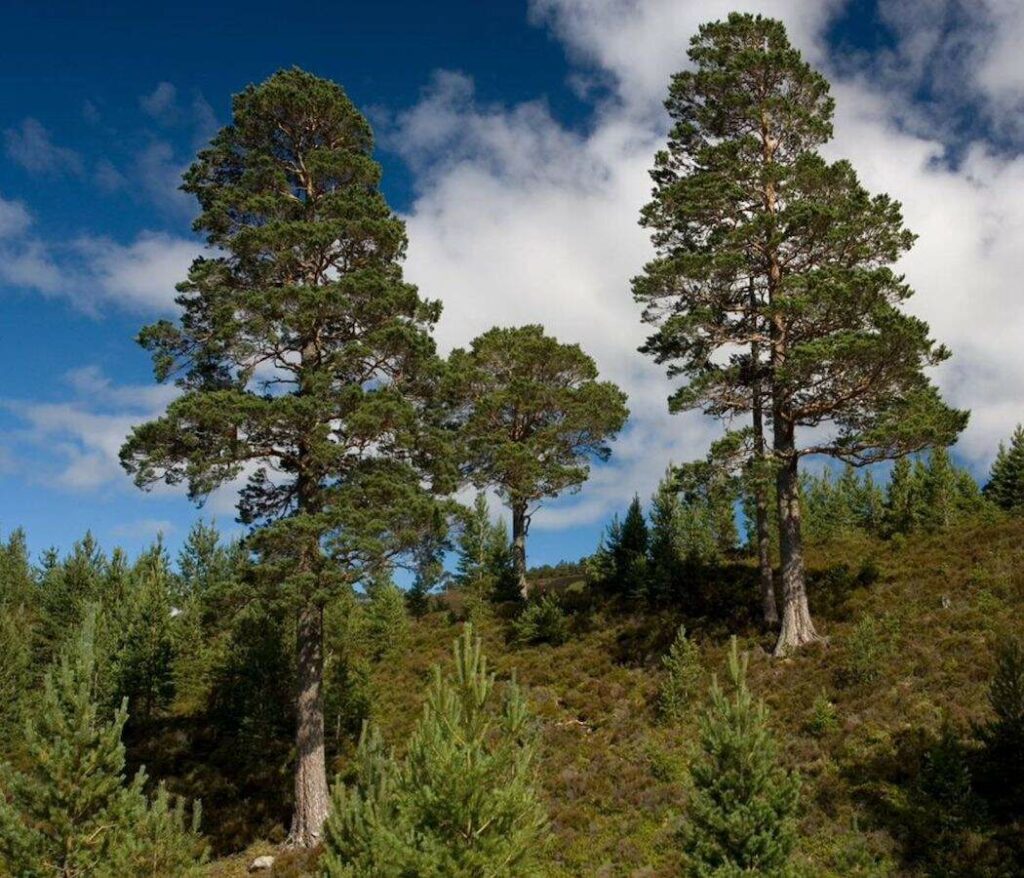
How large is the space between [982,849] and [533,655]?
15207 millimetres

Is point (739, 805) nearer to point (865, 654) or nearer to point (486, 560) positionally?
point (865, 654)

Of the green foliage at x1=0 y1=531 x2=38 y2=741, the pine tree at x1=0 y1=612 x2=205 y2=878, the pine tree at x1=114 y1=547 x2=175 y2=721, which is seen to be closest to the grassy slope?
the pine tree at x1=0 y1=612 x2=205 y2=878

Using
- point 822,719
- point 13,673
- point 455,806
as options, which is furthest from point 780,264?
point 13,673

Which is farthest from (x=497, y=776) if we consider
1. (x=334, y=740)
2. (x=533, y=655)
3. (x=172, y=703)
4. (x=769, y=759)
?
(x=172, y=703)

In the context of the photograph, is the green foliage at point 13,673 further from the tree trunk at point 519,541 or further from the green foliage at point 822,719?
the green foliage at point 822,719

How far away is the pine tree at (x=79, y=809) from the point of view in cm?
1028


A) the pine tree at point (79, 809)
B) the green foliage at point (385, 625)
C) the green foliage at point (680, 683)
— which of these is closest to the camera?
the pine tree at point (79, 809)

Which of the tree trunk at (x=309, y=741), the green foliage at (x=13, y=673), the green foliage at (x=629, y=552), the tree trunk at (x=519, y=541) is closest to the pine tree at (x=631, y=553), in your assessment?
the green foliage at (x=629, y=552)

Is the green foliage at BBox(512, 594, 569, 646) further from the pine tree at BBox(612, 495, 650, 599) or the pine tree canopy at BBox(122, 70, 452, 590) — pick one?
the pine tree canopy at BBox(122, 70, 452, 590)

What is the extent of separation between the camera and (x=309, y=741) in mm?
15422

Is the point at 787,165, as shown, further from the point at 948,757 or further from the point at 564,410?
the point at 948,757

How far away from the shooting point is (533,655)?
24547 millimetres

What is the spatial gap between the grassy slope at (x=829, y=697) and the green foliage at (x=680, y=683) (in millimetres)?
409

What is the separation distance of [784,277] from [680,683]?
1130 centimetres
